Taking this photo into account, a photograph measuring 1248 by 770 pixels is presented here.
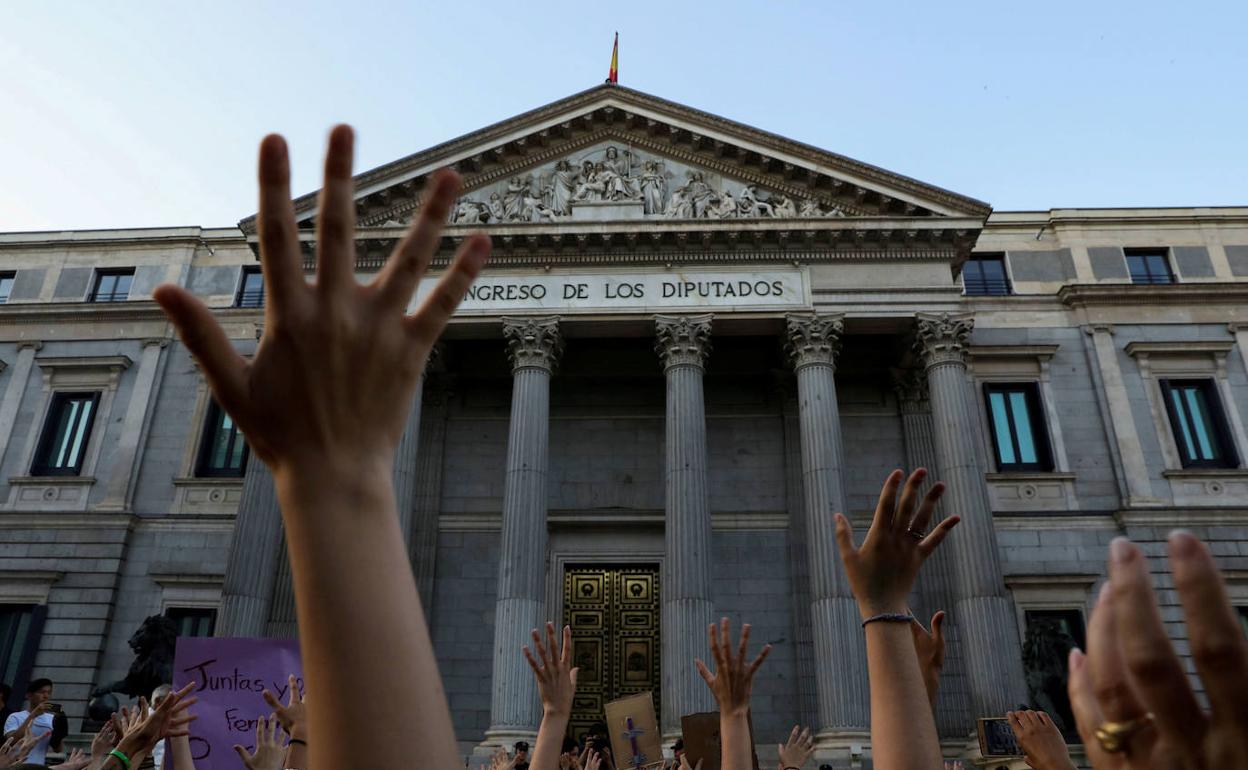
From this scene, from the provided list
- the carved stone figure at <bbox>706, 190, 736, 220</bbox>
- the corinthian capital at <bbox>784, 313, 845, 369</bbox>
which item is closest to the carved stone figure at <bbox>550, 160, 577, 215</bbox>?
the carved stone figure at <bbox>706, 190, 736, 220</bbox>

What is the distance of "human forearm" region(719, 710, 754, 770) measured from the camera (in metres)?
4.17

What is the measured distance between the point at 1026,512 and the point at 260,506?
1845 centimetres

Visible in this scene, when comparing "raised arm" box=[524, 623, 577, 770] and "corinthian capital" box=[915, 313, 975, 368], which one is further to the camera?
"corinthian capital" box=[915, 313, 975, 368]

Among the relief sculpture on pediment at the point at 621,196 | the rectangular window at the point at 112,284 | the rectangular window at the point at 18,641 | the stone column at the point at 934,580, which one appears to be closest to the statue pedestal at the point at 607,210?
the relief sculpture on pediment at the point at 621,196

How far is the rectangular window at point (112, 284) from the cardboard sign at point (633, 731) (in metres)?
24.4

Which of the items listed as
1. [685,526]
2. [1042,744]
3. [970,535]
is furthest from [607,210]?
[1042,744]

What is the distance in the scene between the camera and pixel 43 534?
2403cm

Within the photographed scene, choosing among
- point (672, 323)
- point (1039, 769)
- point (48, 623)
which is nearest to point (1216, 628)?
point (1039, 769)

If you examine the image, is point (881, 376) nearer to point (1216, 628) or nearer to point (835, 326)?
point (835, 326)

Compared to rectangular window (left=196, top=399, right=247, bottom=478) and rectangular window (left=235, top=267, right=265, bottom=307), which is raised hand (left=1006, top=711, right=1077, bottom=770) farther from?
rectangular window (left=235, top=267, right=265, bottom=307)

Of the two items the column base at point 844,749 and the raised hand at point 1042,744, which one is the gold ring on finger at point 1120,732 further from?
the column base at point 844,749

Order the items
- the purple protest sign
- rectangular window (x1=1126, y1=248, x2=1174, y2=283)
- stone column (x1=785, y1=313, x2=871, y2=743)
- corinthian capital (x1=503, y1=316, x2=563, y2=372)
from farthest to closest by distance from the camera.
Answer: rectangular window (x1=1126, y1=248, x2=1174, y2=283), corinthian capital (x1=503, y1=316, x2=563, y2=372), stone column (x1=785, y1=313, x2=871, y2=743), the purple protest sign

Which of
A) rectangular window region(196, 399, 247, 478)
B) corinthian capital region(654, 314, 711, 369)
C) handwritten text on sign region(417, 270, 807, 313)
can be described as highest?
handwritten text on sign region(417, 270, 807, 313)

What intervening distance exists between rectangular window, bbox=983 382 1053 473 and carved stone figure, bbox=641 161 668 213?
10.0 meters
